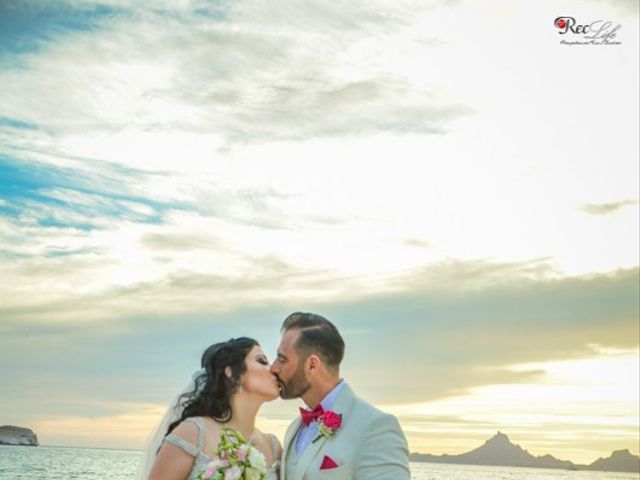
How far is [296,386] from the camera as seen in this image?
6.89 metres

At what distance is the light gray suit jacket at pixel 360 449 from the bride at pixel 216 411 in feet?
2.56

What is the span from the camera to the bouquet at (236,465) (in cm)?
614

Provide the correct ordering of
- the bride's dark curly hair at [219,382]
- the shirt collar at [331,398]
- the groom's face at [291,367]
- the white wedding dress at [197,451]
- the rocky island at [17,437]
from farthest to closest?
the rocky island at [17,437], the bride's dark curly hair at [219,382], the white wedding dress at [197,451], the groom's face at [291,367], the shirt collar at [331,398]

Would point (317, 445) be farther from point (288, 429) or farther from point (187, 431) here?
point (187, 431)

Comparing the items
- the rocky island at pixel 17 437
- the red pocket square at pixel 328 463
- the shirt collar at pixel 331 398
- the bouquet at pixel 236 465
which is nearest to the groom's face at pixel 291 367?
the shirt collar at pixel 331 398

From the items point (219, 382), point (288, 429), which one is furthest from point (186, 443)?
point (288, 429)

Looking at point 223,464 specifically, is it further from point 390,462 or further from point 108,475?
point 108,475

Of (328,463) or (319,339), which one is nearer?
(328,463)

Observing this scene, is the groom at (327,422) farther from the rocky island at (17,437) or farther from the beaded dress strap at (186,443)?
the rocky island at (17,437)

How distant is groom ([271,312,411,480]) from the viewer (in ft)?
20.8

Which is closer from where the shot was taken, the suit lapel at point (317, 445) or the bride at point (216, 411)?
the suit lapel at point (317, 445)

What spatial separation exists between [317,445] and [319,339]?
2.46ft

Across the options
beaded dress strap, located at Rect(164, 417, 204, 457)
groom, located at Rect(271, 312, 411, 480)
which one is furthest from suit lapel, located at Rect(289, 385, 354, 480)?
beaded dress strap, located at Rect(164, 417, 204, 457)

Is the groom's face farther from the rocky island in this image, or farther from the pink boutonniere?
the rocky island
